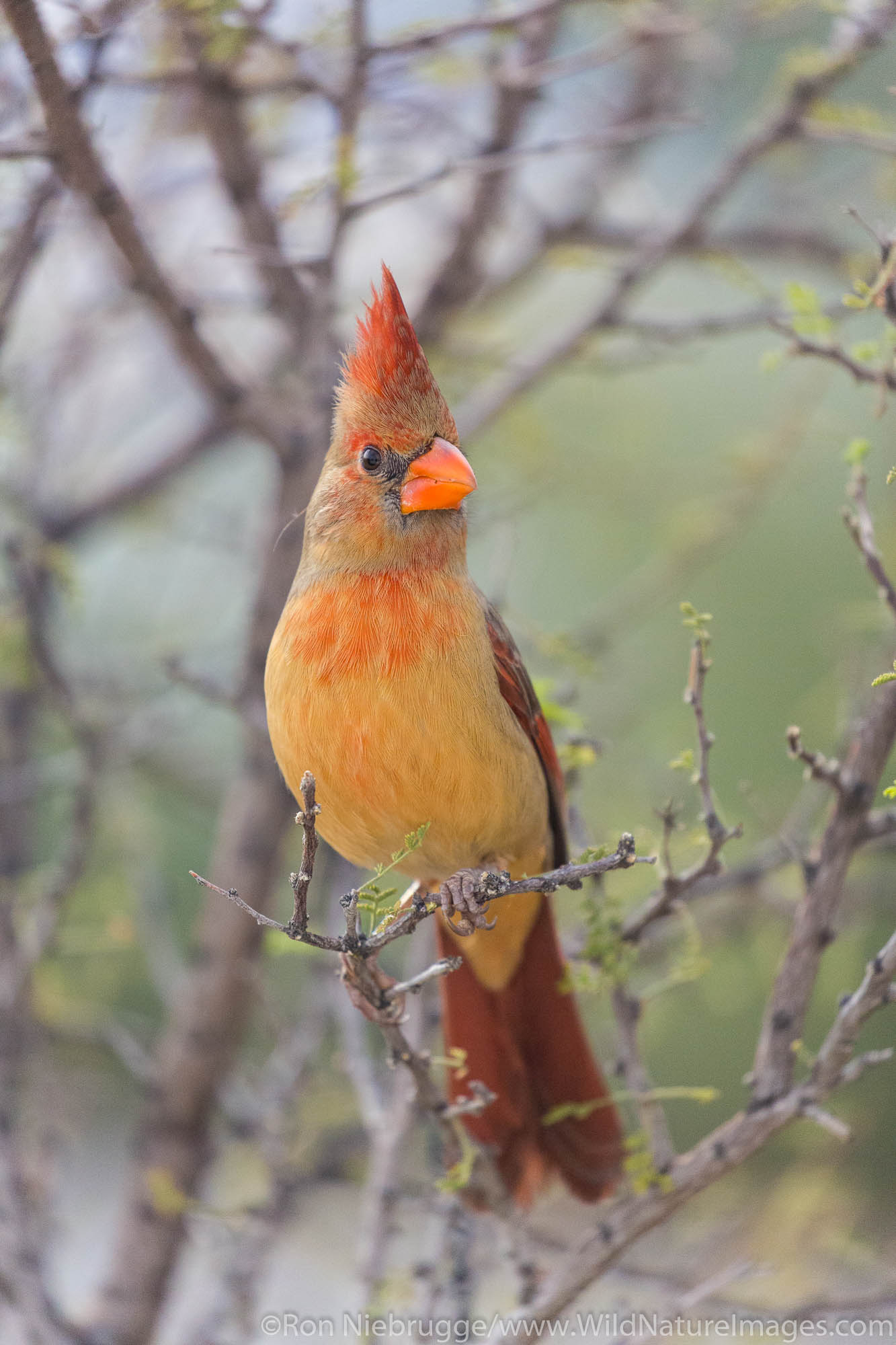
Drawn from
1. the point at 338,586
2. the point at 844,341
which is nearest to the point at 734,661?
the point at 844,341

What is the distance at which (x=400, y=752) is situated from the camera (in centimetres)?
159

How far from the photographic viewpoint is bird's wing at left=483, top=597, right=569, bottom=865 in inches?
71.3

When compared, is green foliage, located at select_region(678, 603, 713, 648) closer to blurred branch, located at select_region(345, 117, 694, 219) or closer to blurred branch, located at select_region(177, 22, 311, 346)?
blurred branch, located at select_region(345, 117, 694, 219)

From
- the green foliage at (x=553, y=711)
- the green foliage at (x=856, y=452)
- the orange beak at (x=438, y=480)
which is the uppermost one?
the orange beak at (x=438, y=480)

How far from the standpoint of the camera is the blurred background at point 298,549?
2.26 meters

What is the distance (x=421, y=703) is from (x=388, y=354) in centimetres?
46

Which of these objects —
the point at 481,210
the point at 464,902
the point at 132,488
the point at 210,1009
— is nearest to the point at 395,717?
the point at 464,902

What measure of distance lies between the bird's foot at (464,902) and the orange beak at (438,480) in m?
0.49

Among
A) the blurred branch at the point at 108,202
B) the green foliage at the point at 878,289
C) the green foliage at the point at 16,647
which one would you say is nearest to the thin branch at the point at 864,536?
the green foliage at the point at 878,289

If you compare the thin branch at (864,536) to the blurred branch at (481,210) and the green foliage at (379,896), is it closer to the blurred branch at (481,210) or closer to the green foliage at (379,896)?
the green foliage at (379,896)

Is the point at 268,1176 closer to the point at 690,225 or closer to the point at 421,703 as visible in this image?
the point at 421,703

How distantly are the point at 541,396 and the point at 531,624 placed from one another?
3.34m

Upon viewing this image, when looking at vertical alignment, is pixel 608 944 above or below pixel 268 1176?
above

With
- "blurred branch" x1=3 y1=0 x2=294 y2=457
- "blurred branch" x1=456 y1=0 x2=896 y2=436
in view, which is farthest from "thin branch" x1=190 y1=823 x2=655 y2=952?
"blurred branch" x1=456 y1=0 x2=896 y2=436
